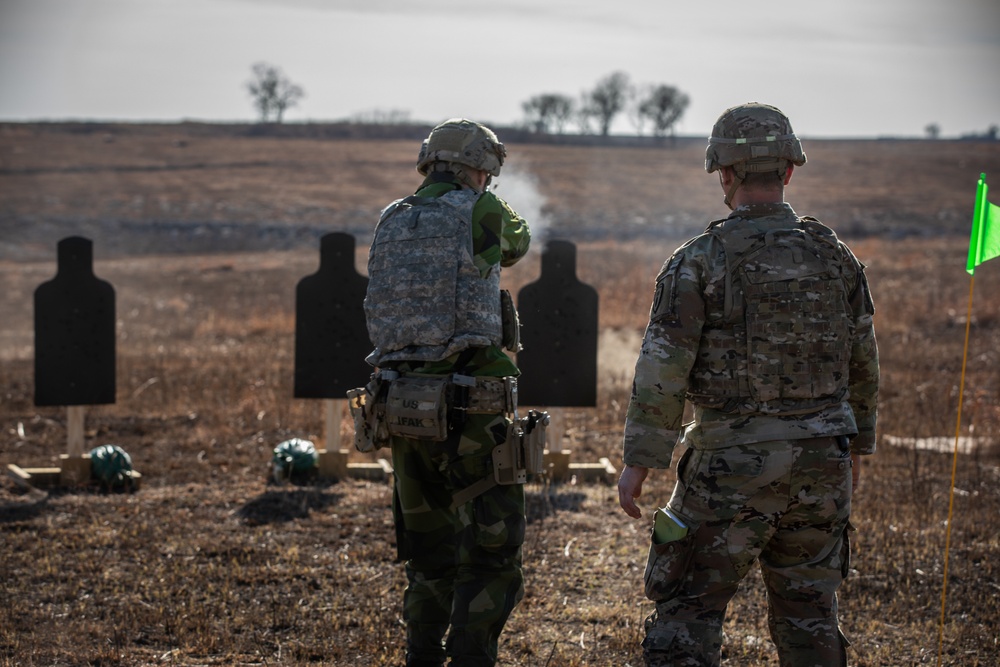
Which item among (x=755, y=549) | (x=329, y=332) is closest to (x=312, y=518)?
(x=329, y=332)

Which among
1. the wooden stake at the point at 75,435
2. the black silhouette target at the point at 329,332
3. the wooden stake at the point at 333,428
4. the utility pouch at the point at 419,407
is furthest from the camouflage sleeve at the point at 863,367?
the wooden stake at the point at 75,435

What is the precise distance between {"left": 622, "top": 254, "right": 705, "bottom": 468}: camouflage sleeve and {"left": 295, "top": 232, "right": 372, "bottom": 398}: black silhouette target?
4.91m

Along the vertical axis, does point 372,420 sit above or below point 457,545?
above

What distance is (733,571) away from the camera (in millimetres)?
3334

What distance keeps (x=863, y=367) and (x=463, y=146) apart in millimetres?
1781

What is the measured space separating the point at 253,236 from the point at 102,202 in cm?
801

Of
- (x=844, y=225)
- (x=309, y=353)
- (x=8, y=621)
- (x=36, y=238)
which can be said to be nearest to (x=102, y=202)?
(x=36, y=238)

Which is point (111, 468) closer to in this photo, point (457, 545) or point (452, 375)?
point (457, 545)

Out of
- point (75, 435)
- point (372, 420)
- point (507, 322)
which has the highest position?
point (507, 322)

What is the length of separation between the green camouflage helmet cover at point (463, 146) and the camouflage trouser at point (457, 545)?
1.04m

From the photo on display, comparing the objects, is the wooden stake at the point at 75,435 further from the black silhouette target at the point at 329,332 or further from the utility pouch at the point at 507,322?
the utility pouch at the point at 507,322

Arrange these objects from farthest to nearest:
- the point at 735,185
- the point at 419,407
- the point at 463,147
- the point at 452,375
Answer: the point at 463,147 < the point at 452,375 < the point at 419,407 < the point at 735,185

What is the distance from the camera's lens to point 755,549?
3.36 meters

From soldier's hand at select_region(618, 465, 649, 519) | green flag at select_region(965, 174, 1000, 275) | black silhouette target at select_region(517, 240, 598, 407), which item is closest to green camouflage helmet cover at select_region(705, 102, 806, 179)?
soldier's hand at select_region(618, 465, 649, 519)
